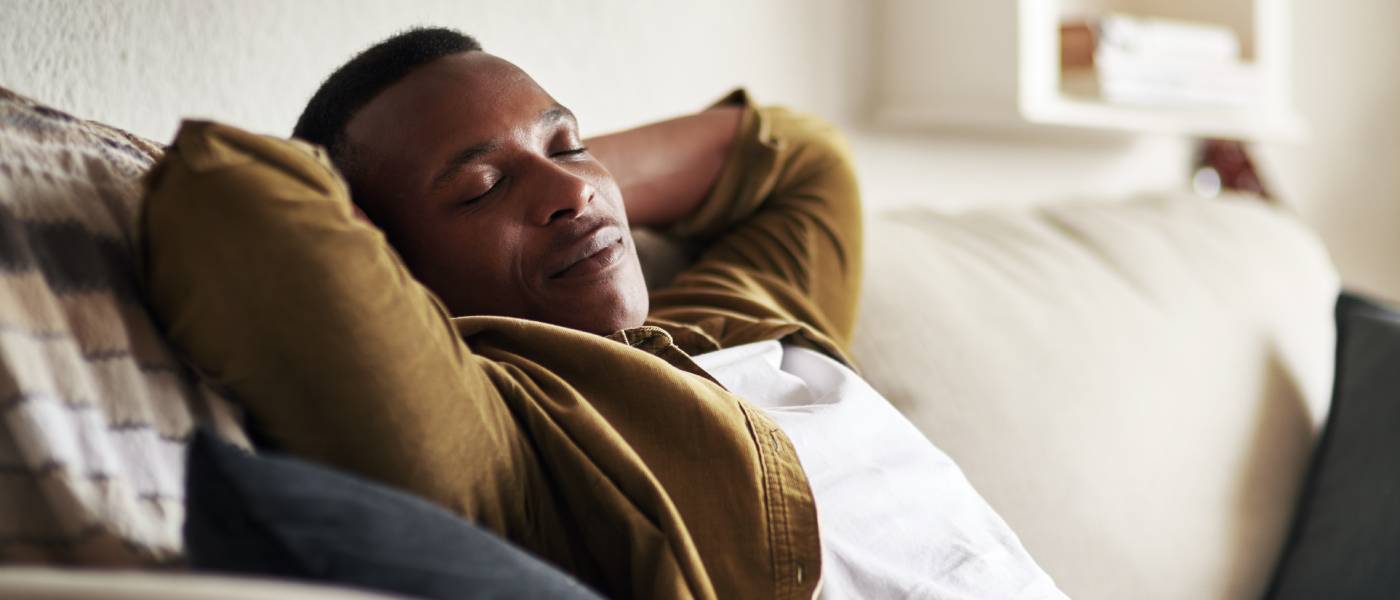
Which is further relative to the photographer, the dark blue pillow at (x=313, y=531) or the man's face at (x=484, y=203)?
the man's face at (x=484, y=203)

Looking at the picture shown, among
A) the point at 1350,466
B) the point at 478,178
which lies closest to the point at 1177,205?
the point at 1350,466

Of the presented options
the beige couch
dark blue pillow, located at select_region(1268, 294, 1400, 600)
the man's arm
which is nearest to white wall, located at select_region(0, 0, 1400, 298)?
the man's arm

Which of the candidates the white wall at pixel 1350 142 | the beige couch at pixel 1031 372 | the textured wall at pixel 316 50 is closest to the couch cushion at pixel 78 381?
the beige couch at pixel 1031 372

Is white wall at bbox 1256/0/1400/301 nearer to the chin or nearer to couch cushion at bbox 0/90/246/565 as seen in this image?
the chin

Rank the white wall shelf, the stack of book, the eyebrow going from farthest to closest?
the stack of book, the white wall shelf, the eyebrow

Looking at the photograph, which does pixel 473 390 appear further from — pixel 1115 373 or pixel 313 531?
pixel 1115 373

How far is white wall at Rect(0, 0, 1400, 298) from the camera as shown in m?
1.09

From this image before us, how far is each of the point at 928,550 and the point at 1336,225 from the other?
2.47 meters

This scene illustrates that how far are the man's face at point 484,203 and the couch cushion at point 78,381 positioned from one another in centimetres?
26

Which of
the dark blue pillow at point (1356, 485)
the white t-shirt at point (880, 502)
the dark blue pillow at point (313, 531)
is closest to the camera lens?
the dark blue pillow at point (313, 531)

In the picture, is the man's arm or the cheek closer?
the cheek

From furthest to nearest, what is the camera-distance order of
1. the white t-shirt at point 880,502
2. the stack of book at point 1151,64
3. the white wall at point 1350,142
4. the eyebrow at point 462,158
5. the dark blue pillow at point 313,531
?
the white wall at point 1350,142, the stack of book at point 1151,64, the eyebrow at point 462,158, the white t-shirt at point 880,502, the dark blue pillow at point 313,531

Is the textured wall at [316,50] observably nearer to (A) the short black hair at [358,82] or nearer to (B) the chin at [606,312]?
(A) the short black hair at [358,82]

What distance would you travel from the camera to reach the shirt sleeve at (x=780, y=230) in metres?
1.17
